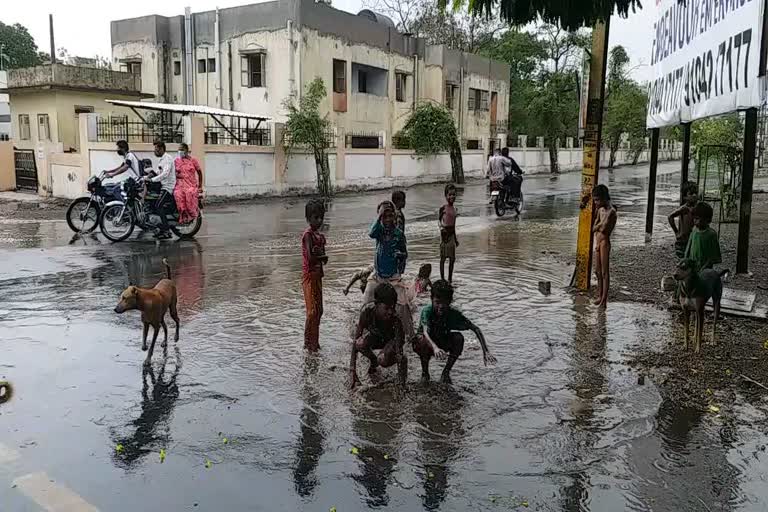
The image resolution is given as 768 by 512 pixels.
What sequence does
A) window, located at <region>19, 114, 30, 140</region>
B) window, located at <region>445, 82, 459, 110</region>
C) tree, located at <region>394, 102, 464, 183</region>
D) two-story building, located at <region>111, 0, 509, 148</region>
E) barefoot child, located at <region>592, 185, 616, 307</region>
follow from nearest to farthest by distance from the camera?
1. barefoot child, located at <region>592, 185, 616, 307</region>
2. two-story building, located at <region>111, 0, 509, 148</region>
3. window, located at <region>19, 114, 30, 140</region>
4. tree, located at <region>394, 102, 464, 183</region>
5. window, located at <region>445, 82, 459, 110</region>

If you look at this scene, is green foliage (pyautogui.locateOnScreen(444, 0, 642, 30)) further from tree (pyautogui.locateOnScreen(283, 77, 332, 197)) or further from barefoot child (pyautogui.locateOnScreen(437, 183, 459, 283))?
tree (pyautogui.locateOnScreen(283, 77, 332, 197))

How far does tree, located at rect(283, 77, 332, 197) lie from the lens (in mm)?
22891

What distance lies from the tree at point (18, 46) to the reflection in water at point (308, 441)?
165 ft

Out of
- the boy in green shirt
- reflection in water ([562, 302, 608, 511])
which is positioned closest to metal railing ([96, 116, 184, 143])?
reflection in water ([562, 302, 608, 511])

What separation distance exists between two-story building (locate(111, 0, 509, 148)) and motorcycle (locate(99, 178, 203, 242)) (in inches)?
592

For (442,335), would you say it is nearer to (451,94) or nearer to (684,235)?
(684,235)

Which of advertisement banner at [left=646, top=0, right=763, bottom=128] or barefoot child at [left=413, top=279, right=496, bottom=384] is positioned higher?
advertisement banner at [left=646, top=0, right=763, bottom=128]

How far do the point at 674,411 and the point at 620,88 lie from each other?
5232cm

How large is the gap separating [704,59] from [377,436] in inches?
269

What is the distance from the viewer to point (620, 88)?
5253cm

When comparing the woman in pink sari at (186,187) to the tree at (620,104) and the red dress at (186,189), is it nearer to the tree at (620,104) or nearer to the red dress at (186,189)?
the red dress at (186,189)

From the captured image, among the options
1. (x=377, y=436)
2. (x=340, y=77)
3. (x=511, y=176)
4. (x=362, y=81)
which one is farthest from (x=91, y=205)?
(x=362, y=81)

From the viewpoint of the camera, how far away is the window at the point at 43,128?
27453 millimetres

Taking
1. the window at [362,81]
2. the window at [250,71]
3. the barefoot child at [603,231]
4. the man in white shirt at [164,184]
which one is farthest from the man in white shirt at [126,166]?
the window at [362,81]
